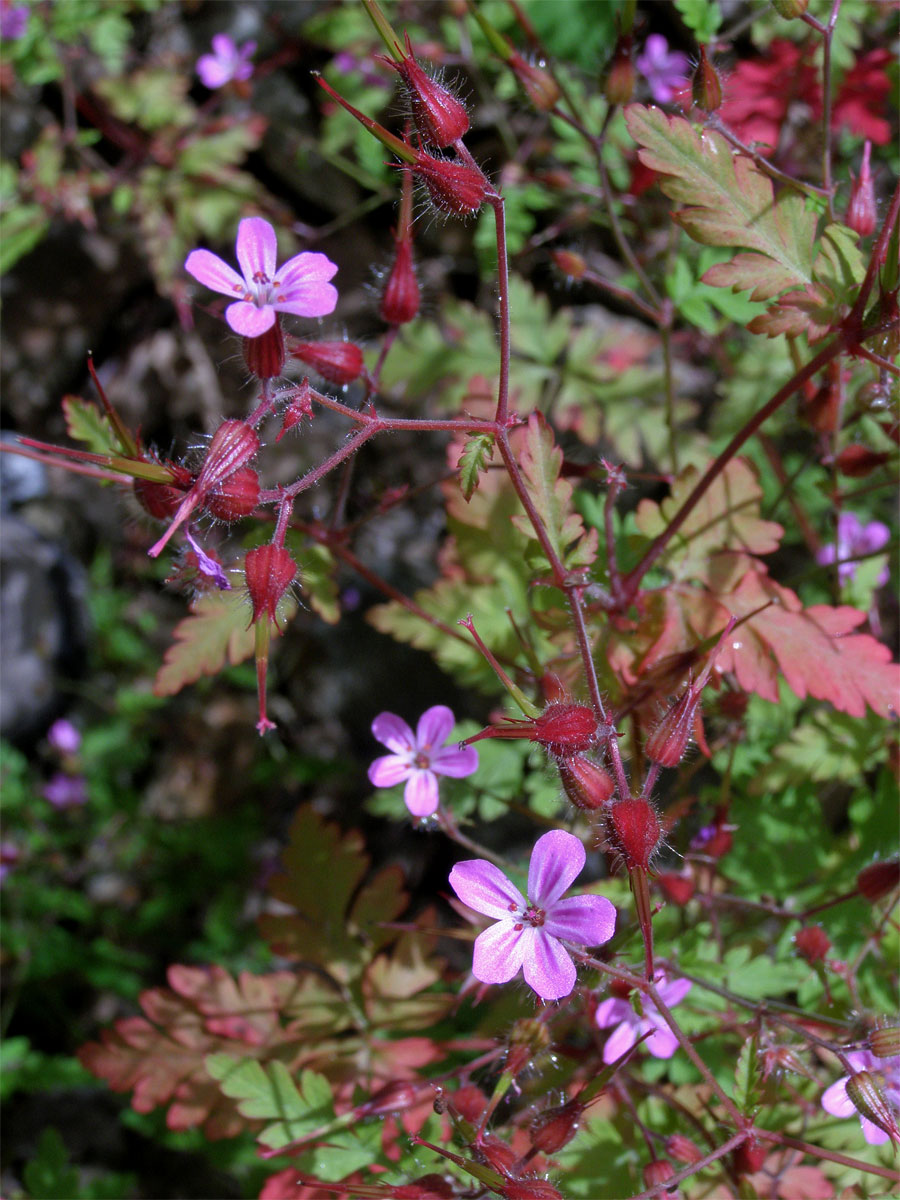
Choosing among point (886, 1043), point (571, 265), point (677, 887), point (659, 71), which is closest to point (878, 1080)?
Answer: point (886, 1043)

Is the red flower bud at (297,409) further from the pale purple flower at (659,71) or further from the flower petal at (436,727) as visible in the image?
the pale purple flower at (659,71)

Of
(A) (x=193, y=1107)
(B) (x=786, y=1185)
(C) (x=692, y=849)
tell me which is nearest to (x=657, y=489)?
(C) (x=692, y=849)

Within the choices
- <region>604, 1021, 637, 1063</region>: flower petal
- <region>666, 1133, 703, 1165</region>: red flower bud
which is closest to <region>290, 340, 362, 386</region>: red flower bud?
<region>604, 1021, 637, 1063</region>: flower petal

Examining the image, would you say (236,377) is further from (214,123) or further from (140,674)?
(140,674)

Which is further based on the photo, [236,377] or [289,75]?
[236,377]

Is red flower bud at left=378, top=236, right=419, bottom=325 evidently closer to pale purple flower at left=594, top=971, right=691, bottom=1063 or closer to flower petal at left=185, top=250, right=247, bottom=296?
flower petal at left=185, top=250, right=247, bottom=296

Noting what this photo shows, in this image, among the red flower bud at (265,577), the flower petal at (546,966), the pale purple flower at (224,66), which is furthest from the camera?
the pale purple flower at (224,66)

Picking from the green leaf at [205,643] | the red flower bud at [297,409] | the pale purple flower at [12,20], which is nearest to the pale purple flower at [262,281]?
the red flower bud at [297,409]
